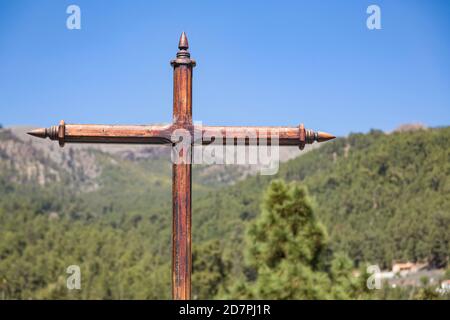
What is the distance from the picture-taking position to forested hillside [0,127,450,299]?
2586 inches

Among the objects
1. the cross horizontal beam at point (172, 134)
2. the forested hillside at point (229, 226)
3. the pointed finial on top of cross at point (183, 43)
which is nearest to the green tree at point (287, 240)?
the cross horizontal beam at point (172, 134)

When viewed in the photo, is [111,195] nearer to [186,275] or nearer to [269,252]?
[269,252]

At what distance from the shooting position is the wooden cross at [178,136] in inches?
134

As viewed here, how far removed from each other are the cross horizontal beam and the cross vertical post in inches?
2.8

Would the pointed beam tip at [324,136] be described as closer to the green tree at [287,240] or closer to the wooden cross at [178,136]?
the wooden cross at [178,136]

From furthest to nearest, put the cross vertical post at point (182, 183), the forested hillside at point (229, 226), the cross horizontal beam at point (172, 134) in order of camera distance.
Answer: the forested hillside at point (229, 226)
the cross horizontal beam at point (172, 134)
the cross vertical post at point (182, 183)

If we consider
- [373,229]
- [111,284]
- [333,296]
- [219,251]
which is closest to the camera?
[333,296]

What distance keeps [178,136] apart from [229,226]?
92.9 m

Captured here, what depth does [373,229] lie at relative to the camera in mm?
79188

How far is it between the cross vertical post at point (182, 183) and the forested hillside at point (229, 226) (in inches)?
1350

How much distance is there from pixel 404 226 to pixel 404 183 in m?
16.9

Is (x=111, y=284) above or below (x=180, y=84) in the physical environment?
below

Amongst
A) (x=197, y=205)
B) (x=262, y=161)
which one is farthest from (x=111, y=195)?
(x=262, y=161)

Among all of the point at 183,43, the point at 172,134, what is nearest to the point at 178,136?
the point at 172,134
